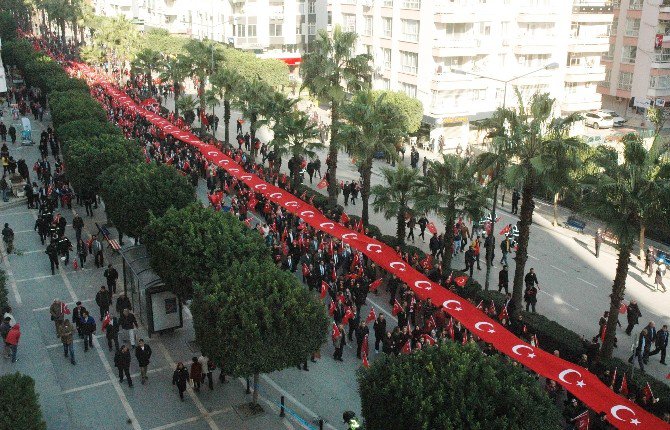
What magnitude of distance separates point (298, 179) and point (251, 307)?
69.3 ft

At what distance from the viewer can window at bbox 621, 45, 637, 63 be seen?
230 ft

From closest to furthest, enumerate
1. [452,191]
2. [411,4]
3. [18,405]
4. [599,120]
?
[18,405] → [452,191] → [411,4] → [599,120]

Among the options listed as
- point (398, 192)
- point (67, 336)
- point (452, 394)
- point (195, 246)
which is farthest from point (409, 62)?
point (452, 394)

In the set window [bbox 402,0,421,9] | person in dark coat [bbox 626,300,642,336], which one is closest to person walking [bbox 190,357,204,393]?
person in dark coat [bbox 626,300,642,336]

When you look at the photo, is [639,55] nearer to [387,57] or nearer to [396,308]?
[387,57]

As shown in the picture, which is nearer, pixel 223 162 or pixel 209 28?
pixel 223 162

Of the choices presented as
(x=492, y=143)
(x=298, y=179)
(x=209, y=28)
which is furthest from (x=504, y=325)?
(x=209, y=28)

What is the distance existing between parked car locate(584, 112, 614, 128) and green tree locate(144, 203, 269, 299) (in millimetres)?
53670

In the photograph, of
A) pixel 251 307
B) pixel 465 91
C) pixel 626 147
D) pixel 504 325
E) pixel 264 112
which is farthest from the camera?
pixel 465 91

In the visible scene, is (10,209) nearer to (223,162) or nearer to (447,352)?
(223,162)

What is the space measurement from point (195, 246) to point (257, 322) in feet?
14.9

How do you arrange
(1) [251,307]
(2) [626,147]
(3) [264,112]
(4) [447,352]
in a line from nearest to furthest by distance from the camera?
1. (4) [447,352]
2. (1) [251,307]
3. (2) [626,147]
4. (3) [264,112]

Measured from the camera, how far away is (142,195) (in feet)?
86.0

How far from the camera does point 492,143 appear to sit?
22438 mm
